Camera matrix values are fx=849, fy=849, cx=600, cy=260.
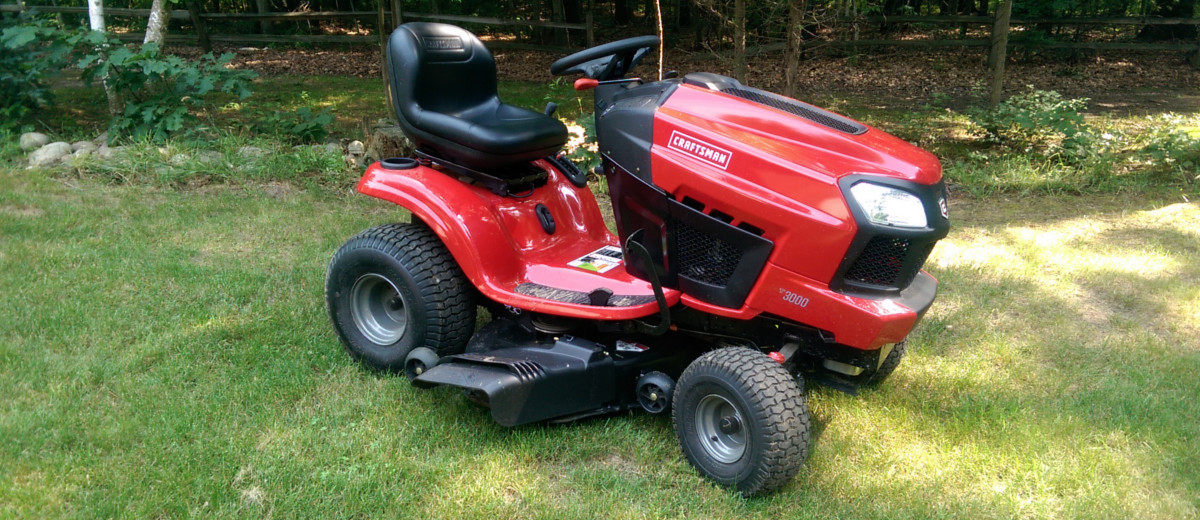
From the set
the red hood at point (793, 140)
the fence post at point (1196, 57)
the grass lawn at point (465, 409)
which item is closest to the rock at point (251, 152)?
the grass lawn at point (465, 409)

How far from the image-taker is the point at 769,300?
2.65m

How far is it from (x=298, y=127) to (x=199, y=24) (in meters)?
7.95

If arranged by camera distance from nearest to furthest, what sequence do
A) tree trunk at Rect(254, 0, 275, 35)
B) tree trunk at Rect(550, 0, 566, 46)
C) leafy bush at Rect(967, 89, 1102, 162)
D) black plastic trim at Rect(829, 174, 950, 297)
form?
black plastic trim at Rect(829, 174, 950, 297), leafy bush at Rect(967, 89, 1102, 162), tree trunk at Rect(550, 0, 566, 46), tree trunk at Rect(254, 0, 275, 35)

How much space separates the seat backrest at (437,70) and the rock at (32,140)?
15.8 ft

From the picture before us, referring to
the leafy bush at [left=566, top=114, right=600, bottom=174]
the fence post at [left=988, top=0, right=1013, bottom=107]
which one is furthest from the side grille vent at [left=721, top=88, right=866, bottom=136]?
the fence post at [left=988, top=0, right=1013, bottom=107]

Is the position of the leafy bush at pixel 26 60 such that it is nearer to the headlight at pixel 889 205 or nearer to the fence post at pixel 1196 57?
the headlight at pixel 889 205

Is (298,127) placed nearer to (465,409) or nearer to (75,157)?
(75,157)

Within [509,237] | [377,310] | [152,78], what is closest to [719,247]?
[509,237]

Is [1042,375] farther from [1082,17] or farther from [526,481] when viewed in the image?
[1082,17]

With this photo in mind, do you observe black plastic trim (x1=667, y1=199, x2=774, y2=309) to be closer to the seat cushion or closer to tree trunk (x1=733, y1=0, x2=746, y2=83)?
the seat cushion

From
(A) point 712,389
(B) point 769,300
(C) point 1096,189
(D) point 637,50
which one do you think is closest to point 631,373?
(A) point 712,389

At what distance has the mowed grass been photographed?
265 cm

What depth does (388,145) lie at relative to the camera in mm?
6418

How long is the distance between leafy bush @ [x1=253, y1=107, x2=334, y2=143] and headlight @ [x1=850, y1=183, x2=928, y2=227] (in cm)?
551
